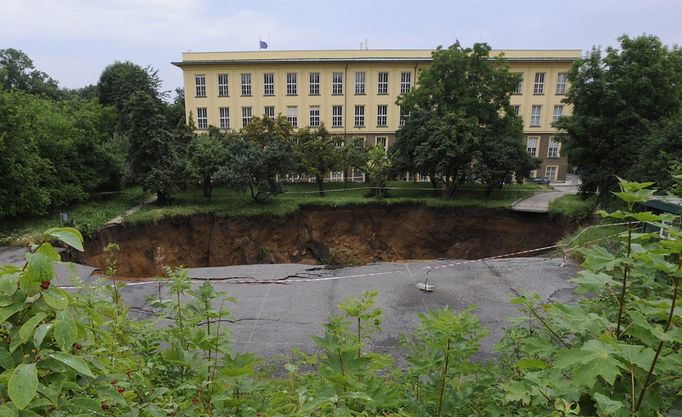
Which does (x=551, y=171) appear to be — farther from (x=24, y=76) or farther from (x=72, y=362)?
(x=24, y=76)

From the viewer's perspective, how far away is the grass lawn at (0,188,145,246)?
14508 millimetres

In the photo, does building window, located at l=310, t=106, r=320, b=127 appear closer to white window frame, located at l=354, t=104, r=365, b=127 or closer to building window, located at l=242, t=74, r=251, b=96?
white window frame, located at l=354, t=104, r=365, b=127

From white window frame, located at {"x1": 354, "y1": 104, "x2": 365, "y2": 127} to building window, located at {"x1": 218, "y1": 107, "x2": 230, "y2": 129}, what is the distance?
10.6m

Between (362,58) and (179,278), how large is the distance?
3125 cm

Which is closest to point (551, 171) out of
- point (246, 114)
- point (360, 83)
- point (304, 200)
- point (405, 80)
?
point (405, 80)

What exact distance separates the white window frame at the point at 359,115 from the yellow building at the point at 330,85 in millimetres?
81

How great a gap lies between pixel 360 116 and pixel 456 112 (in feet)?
40.9

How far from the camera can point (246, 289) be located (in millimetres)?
9922

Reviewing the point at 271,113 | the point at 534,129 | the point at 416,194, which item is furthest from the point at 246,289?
the point at 534,129

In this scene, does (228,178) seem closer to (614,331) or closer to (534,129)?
(614,331)

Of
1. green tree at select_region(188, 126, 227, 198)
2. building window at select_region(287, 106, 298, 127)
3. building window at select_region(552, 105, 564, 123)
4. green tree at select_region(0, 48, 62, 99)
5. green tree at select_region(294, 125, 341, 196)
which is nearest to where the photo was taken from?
green tree at select_region(188, 126, 227, 198)

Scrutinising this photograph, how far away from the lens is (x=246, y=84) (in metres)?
32.4

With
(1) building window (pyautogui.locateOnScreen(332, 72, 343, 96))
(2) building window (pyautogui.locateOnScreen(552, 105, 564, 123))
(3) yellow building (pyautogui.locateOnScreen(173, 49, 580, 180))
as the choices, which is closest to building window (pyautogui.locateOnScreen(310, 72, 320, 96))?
(3) yellow building (pyautogui.locateOnScreen(173, 49, 580, 180))

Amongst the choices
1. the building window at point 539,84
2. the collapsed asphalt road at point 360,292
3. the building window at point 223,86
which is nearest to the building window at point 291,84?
the building window at point 223,86
